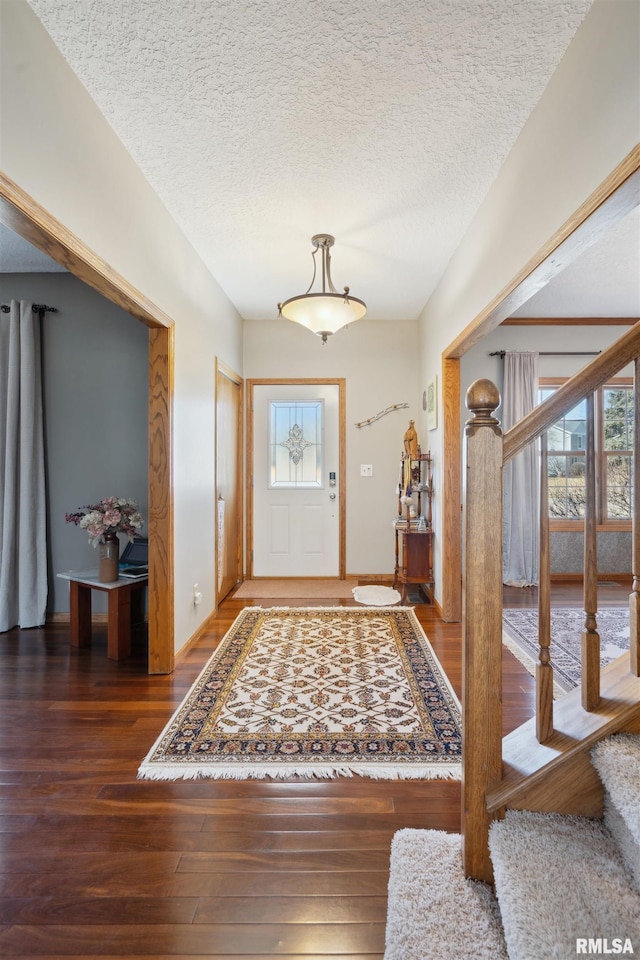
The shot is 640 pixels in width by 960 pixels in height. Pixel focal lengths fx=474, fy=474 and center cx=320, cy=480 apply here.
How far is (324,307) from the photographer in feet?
9.76

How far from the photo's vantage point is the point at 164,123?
209cm

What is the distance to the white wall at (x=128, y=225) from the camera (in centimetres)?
154

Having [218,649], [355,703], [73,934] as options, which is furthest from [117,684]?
[73,934]

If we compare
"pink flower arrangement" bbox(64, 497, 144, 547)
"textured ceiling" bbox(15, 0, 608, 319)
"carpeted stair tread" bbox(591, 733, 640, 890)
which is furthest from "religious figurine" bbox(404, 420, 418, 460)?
"carpeted stair tread" bbox(591, 733, 640, 890)

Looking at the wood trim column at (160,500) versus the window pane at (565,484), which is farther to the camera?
the window pane at (565,484)

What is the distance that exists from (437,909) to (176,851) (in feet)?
2.61

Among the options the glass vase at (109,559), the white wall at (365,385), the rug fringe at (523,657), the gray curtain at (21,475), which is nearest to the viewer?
the rug fringe at (523,657)

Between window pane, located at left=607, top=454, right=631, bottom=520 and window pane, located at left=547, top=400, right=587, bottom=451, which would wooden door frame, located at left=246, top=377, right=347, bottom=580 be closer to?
window pane, located at left=547, top=400, right=587, bottom=451

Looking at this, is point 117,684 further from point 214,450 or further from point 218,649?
point 214,450

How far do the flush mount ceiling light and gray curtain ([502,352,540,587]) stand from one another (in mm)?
2438

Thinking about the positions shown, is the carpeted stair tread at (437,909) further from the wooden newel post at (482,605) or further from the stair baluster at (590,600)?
the stair baluster at (590,600)

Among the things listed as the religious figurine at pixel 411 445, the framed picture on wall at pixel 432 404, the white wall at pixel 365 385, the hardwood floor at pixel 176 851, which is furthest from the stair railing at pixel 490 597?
the white wall at pixel 365 385

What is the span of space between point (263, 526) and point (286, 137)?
3566 millimetres

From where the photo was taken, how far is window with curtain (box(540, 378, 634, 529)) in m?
5.02
